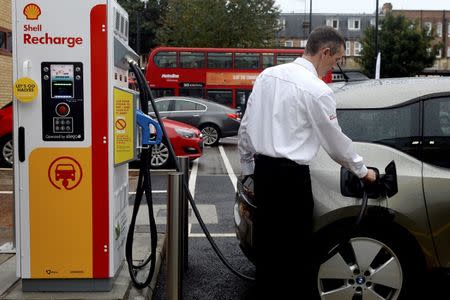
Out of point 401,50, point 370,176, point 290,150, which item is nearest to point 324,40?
point 290,150

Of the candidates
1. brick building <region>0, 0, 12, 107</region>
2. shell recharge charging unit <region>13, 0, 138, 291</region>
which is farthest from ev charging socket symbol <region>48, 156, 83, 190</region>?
brick building <region>0, 0, 12, 107</region>

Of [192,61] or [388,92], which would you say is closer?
[388,92]

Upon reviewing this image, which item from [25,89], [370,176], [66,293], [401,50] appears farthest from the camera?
[401,50]

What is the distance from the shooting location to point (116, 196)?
13.7ft

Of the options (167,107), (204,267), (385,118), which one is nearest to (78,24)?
(385,118)

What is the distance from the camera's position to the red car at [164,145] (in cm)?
1124

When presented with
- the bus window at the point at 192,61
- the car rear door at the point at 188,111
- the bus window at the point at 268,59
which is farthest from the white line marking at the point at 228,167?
the bus window at the point at 268,59

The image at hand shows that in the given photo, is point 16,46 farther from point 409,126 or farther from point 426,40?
point 426,40

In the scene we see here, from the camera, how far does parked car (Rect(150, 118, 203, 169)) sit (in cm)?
1170

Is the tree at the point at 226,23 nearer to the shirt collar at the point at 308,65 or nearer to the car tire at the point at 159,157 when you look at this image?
the car tire at the point at 159,157

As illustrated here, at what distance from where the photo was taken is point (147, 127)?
14.3ft

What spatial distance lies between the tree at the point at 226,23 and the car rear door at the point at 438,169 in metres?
34.2

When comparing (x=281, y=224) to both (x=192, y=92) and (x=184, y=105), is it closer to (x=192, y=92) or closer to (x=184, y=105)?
(x=184, y=105)

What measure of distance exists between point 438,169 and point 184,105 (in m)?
13.5
